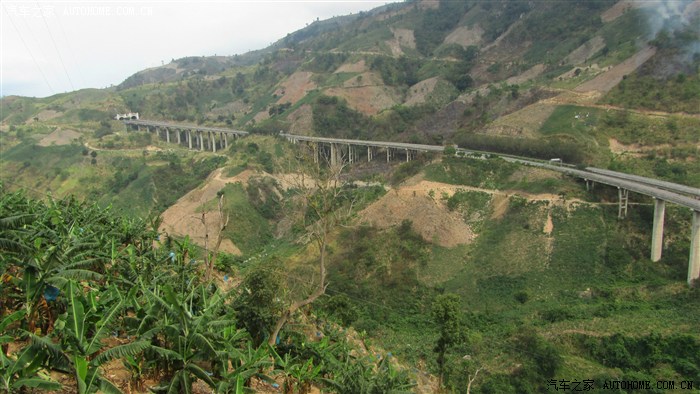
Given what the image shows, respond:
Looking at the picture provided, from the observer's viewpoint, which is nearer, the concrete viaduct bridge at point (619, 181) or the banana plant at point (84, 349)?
the banana plant at point (84, 349)

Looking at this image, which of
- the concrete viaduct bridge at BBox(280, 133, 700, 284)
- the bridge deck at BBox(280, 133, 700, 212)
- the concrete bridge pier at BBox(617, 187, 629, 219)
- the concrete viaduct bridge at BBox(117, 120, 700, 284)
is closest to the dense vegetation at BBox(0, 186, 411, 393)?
the concrete viaduct bridge at BBox(117, 120, 700, 284)

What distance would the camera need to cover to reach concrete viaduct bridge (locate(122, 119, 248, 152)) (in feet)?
331

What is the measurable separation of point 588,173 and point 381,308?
74.9 ft

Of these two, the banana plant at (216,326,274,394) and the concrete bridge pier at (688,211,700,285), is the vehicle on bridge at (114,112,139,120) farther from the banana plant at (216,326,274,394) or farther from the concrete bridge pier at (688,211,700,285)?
the banana plant at (216,326,274,394)

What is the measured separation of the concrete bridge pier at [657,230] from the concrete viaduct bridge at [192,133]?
7213 cm

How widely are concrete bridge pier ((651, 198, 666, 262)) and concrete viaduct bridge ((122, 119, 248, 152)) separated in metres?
72.1

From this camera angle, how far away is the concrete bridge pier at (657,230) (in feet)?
123

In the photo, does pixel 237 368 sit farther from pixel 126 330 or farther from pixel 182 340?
pixel 126 330

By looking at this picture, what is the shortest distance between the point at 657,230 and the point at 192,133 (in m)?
93.0

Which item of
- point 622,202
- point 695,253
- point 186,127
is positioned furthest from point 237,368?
point 186,127

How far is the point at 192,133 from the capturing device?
11000cm

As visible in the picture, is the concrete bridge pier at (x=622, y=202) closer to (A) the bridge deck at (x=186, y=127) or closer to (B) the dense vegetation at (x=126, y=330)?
(B) the dense vegetation at (x=126, y=330)

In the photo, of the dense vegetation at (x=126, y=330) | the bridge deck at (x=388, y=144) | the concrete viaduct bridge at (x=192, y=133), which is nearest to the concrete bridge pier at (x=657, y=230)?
the dense vegetation at (x=126, y=330)

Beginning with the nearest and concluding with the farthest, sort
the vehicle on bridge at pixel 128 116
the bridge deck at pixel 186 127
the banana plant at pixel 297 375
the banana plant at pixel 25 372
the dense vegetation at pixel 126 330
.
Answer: the banana plant at pixel 25 372 → the dense vegetation at pixel 126 330 → the banana plant at pixel 297 375 → the bridge deck at pixel 186 127 → the vehicle on bridge at pixel 128 116
